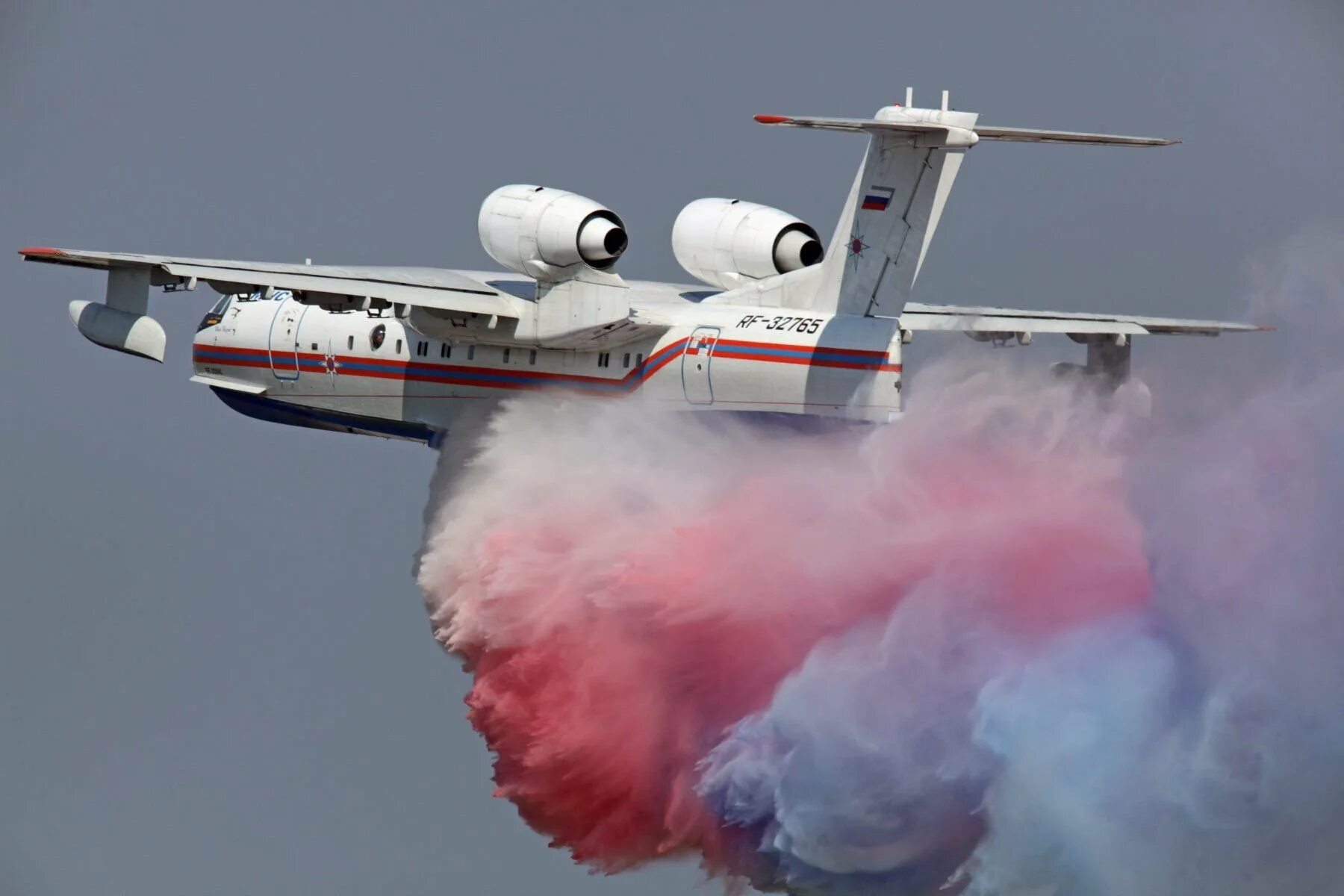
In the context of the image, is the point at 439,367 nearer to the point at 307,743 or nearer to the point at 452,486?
the point at 452,486

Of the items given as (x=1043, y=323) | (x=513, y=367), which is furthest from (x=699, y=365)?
(x=1043, y=323)

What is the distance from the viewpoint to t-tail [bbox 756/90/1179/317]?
1906 centimetres

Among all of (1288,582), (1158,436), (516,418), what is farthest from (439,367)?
(1288,582)

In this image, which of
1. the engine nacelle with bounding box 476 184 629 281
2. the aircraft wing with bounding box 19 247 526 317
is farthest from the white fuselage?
the engine nacelle with bounding box 476 184 629 281

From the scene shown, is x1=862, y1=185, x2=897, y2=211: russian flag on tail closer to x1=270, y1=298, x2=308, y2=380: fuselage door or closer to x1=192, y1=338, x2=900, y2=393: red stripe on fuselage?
x1=192, y1=338, x2=900, y2=393: red stripe on fuselage

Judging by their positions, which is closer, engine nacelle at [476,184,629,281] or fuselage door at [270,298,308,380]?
engine nacelle at [476,184,629,281]

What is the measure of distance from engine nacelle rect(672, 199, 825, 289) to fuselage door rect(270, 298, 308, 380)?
3685 millimetres

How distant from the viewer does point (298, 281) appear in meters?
20.3

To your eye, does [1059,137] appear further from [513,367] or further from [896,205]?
[513,367]

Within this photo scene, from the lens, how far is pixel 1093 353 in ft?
69.2

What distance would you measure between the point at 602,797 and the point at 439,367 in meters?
4.50

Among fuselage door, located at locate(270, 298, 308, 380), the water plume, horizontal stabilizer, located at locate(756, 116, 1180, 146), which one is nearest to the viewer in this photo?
the water plume

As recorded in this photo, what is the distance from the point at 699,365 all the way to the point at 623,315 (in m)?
0.81

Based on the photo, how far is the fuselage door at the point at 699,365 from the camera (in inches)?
778
